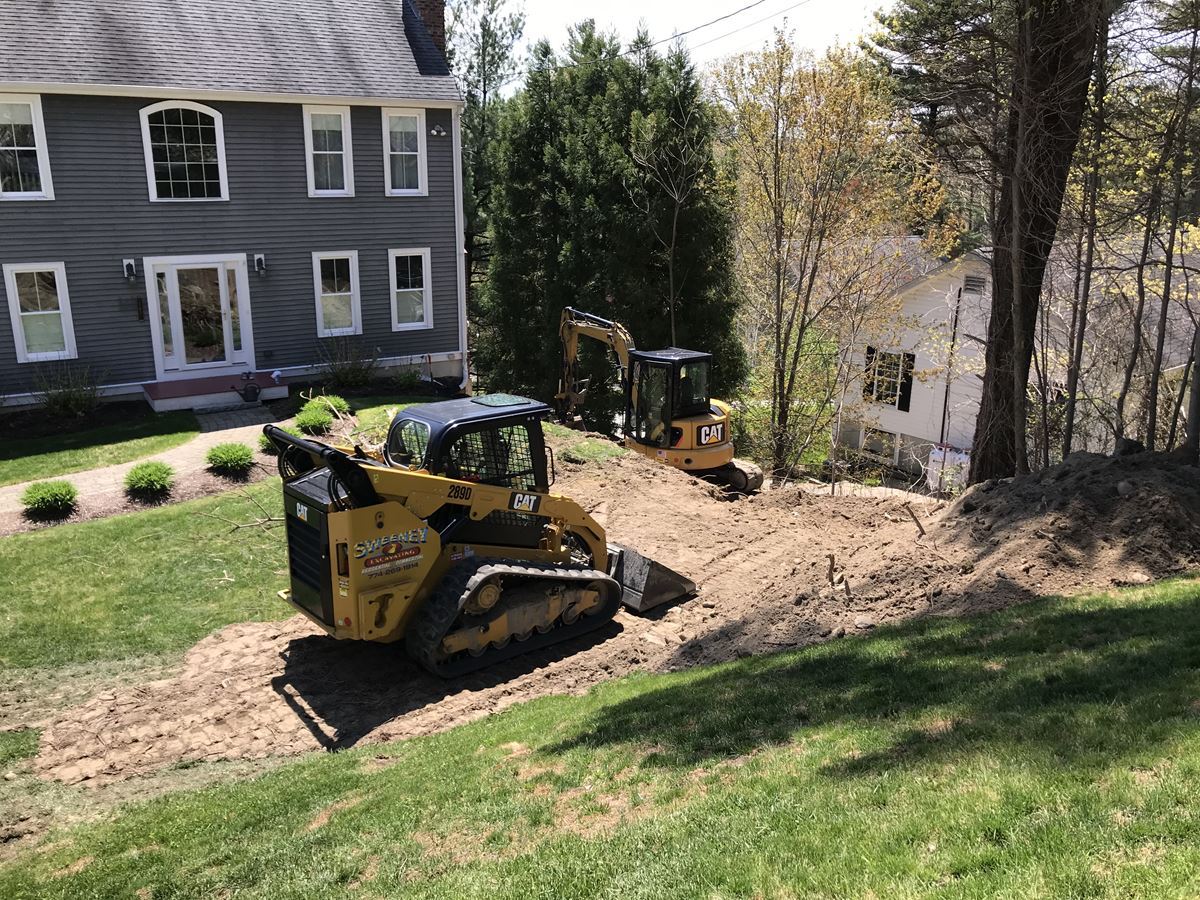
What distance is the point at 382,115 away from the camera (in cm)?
2278

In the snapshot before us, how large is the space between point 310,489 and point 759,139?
56.3ft

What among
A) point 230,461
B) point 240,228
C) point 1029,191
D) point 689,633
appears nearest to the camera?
point 689,633

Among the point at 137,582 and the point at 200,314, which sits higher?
the point at 200,314

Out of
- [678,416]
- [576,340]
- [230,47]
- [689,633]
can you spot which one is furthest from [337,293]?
[689,633]

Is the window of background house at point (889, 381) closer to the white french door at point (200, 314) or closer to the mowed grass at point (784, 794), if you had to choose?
the white french door at point (200, 314)

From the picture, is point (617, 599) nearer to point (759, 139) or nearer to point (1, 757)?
point (1, 757)

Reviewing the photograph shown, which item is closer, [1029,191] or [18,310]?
[1029,191]

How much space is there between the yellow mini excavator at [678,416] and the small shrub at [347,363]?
6.81m

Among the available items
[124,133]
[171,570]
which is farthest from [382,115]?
[171,570]

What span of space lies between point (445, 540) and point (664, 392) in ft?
27.8

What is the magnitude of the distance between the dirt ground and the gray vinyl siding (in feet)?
39.8

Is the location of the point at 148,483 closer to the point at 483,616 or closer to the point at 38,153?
the point at 483,616

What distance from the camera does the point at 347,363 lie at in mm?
22375

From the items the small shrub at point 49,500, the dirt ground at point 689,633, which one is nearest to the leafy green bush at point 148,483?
the small shrub at point 49,500
